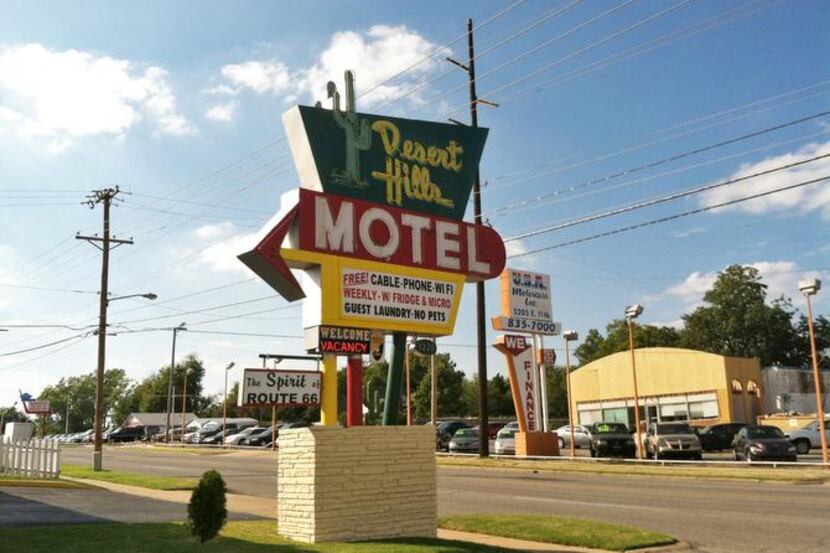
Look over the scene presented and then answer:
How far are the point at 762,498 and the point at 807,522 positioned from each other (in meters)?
4.02

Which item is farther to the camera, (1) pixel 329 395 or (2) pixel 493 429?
(2) pixel 493 429

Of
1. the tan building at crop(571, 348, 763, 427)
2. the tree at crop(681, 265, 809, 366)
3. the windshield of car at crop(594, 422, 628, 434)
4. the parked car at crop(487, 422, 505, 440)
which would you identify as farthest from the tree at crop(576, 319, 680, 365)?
the windshield of car at crop(594, 422, 628, 434)

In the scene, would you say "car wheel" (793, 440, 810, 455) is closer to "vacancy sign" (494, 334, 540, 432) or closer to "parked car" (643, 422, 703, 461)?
"parked car" (643, 422, 703, 461)

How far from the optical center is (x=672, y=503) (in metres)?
17.3

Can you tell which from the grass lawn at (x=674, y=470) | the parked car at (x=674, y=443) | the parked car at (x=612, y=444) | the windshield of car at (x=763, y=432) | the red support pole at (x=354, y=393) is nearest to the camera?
the red support pole at (x=354, y=393)

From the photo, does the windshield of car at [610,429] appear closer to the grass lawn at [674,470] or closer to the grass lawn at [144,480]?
the grass lawn at [674,470]

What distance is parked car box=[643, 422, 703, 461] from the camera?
3341 centimetres

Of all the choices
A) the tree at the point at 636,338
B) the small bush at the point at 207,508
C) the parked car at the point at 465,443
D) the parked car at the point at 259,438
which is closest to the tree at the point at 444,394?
the tree at the point at 636,338

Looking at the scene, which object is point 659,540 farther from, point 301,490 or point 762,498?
point 762,498

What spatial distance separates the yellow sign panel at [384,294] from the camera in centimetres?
1228

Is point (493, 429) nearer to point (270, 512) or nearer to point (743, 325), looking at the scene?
point (270, 512)

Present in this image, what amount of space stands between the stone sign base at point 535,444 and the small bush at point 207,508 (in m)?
26.5

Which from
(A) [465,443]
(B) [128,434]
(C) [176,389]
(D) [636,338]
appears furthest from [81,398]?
(A) [465,443]

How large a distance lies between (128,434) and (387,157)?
3442 inches
